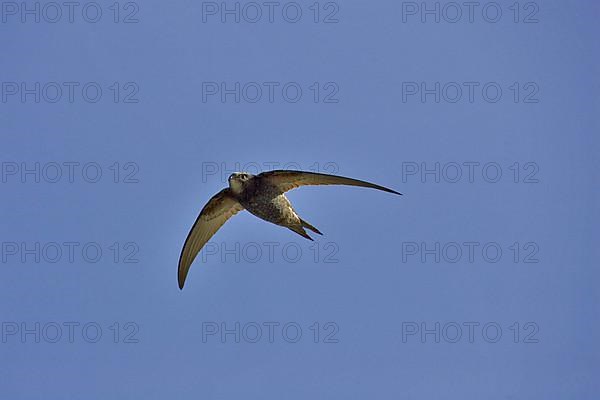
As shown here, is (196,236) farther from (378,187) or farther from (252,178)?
(378,187)

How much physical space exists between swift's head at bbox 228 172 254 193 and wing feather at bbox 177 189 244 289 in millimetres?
524

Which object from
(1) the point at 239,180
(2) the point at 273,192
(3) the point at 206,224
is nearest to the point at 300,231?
(2) the point at 273,192

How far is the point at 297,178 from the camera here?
1054 centimetres

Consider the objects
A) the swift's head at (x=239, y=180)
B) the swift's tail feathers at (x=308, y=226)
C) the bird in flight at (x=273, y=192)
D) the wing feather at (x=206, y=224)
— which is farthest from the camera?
the wing feather at (x=206, y=224)

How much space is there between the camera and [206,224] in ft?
38.2

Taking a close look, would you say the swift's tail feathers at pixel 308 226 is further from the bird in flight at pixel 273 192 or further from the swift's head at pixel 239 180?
the swift's head at pixel 239 180

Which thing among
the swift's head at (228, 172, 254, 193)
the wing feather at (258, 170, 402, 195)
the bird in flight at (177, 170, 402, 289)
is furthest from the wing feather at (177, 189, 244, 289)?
the wing feather at (258, 170, 402, 195)

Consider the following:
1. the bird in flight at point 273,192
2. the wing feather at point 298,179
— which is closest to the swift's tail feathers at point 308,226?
the bird in flight at point 273,192

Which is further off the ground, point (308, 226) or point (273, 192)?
point (273, 192)

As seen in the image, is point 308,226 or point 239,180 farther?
point 308,226

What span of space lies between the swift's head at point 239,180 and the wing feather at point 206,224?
20.6 inches

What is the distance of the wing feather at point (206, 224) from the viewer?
1136 cm

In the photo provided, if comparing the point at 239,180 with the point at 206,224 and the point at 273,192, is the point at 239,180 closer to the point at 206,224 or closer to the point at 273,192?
the point at 273,192

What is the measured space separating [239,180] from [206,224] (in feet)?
4.42
